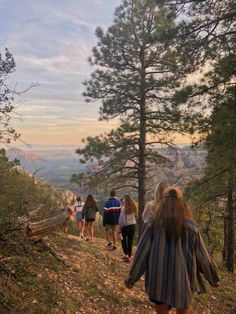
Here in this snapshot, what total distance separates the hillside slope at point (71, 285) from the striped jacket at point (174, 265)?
1.89 meters

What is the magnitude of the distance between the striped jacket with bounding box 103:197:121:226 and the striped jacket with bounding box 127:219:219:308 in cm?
733

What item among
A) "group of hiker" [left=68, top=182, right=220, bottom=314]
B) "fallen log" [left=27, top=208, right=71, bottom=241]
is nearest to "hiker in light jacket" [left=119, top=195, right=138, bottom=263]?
"fallen log" [left=27, top=208, right=71, bottom=241]

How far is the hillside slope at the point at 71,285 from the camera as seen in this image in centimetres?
550

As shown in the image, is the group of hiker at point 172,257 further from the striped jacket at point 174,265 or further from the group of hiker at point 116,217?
the group of hiker at point 116,217

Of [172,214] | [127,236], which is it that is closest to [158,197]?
[172,214]

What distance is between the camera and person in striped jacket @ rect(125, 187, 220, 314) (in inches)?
150

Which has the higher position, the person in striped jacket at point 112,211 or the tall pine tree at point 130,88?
the tall pine tree at point 130,88

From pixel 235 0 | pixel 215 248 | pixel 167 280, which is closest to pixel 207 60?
pixel 235 0

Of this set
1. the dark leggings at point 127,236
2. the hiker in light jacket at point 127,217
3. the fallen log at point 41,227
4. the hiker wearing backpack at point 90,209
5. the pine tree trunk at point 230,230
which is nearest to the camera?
the fallen log at point 41,227

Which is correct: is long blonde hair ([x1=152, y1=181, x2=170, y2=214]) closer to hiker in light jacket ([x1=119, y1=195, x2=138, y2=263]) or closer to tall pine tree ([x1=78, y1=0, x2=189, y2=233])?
hiker in light jacket ([x1=119, y1=195, x2=138, y2=263])

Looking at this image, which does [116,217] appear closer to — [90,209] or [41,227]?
[90,209]

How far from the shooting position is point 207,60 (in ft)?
30.0

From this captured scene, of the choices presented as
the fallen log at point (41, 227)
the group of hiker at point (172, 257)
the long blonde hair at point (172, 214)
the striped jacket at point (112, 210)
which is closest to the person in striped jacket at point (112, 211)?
the striped jacket at point (112, 210)

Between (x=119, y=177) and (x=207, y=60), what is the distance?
923 cm
